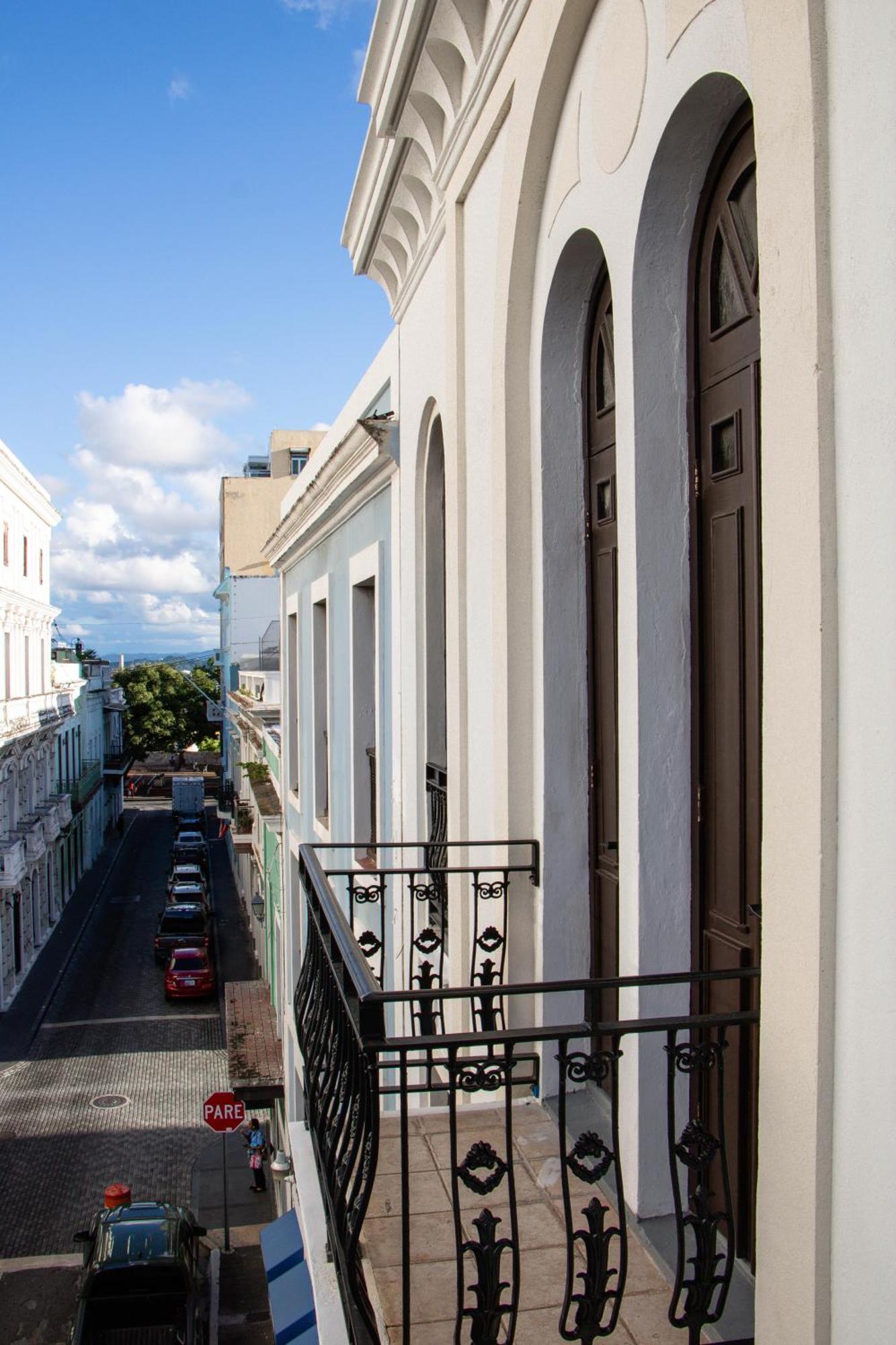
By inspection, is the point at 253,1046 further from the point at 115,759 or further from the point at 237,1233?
the point at 115,759

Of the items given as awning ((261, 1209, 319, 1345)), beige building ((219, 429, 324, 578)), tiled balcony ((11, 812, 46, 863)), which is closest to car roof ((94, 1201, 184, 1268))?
awning ((261, 1209, 319, 1345))

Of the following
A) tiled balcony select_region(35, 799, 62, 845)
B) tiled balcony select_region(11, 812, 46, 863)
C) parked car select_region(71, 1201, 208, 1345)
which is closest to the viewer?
parked car select_region(71, 1201, 208, 1345)

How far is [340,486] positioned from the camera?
31.1 ft

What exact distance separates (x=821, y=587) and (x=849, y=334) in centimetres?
54

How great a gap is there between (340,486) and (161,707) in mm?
54701

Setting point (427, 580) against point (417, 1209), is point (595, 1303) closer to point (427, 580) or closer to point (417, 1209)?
point (417, 1209)

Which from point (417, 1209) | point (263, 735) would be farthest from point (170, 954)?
A: point (417, 1209)

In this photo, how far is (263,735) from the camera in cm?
2144

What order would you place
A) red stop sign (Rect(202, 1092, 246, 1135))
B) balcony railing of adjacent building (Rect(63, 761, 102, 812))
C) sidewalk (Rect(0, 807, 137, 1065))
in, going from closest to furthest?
red stop sign (Rect(202, 1092, 246, 1135))
sidewalk (Rect(0, 807, 137, 1065))
balcony railing of adjacent building (Rect(63, 761, 102, 812))

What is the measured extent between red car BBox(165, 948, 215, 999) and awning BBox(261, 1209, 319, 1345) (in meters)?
16.9

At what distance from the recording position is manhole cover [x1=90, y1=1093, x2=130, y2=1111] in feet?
59.1

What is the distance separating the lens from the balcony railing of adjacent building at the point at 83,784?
36.2m

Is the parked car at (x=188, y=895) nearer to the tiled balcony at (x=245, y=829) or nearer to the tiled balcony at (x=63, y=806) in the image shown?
the tiled balcony at (x=245, y=829)

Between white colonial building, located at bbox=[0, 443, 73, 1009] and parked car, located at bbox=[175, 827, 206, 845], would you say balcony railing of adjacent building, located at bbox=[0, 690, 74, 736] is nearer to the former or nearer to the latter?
white colonial building, located at bbox=[0, 443, 73, 1009]
